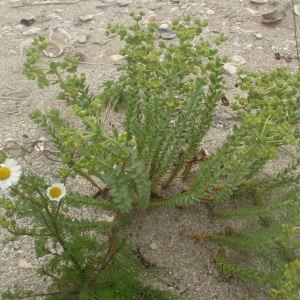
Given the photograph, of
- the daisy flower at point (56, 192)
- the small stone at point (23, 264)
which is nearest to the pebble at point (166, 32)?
the small stone at point (23, 264)

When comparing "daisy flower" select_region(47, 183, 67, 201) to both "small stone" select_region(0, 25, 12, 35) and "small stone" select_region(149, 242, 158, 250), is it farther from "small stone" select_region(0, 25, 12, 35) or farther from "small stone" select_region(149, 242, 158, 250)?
"small stone" select_region(0, 25, 12, 35)

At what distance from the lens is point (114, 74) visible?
338 cm

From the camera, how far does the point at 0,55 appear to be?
355 cm

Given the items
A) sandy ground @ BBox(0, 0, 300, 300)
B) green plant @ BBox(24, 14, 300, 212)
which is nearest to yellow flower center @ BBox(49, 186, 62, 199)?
green plant @ BBox(24, 14, 300, 212)

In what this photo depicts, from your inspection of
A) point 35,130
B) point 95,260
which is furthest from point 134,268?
point 35,130

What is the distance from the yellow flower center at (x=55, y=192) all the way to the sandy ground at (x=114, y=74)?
617 mm

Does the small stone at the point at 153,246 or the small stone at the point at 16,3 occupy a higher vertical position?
the small stone at the point at 153,246

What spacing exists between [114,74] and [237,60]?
0.92m

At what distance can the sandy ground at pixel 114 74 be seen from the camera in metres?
2.18

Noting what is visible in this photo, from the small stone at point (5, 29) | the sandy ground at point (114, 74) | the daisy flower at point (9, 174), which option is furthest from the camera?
the small stone at point (5, 29)

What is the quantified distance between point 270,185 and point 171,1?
236 cm

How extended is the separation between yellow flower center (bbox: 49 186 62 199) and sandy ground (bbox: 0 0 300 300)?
0.62 m

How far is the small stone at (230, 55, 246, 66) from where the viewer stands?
349 cm

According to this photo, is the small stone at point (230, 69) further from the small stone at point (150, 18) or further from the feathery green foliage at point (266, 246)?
the feathery green foliage at point (266, 246)
